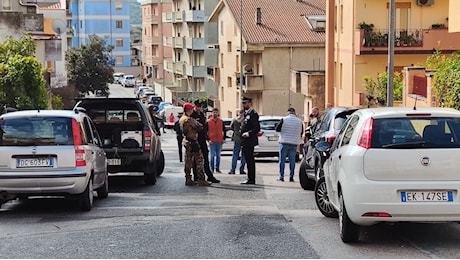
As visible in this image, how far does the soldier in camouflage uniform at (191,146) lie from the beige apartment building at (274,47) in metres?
36.5

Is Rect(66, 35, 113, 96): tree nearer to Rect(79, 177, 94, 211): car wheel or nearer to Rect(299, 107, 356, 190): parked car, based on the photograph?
Rect(299, 107, 356, 190): parked car

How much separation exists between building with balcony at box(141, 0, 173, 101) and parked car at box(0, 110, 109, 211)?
84.7m

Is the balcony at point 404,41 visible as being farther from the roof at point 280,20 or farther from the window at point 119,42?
the window at point 119,42

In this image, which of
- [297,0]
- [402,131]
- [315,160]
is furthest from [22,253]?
[297,0]

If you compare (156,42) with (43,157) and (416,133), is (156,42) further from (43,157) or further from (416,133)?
(416,133)

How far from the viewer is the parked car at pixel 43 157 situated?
1230 cm

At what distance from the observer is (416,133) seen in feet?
31.3

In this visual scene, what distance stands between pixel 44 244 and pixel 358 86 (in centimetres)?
3245

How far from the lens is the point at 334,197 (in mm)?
10758

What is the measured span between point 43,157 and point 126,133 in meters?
5.12

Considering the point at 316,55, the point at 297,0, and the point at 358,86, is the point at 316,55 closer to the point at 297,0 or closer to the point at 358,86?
the point at 297,0

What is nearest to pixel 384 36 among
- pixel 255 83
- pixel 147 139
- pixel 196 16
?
pixel 255 83

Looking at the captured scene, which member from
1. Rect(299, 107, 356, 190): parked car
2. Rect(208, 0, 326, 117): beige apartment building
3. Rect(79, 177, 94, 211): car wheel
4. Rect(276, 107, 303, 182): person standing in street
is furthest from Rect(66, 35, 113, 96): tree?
Rect(79, 177, 94, 211): car wheel

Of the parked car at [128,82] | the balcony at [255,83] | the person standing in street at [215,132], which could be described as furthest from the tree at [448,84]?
the parked car at [128,82]
